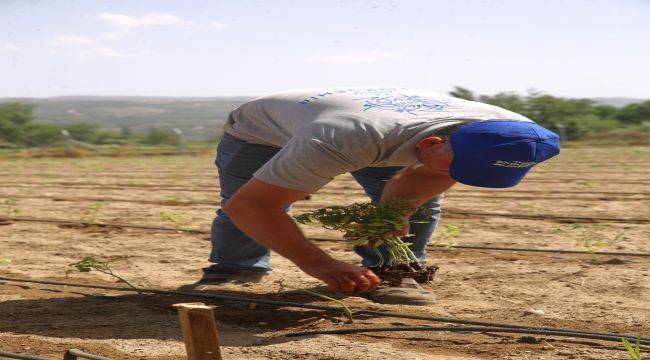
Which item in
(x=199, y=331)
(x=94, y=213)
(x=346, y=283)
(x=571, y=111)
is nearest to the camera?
(x=199, y=331)

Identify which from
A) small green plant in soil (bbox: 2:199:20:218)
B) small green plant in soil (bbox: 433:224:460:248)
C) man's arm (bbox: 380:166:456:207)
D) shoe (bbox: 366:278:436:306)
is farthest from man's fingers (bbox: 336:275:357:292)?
small green plant in soil (bbox: 2:199:20:218)

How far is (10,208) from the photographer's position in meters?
7.66

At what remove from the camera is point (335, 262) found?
10.3ft

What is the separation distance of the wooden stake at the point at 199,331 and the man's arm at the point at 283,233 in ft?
2.05

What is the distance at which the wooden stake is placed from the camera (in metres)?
2.53

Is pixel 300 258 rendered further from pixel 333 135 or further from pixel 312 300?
pixel 312 300

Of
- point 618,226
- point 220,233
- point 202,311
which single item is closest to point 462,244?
point 618,226

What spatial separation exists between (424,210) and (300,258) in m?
0.86

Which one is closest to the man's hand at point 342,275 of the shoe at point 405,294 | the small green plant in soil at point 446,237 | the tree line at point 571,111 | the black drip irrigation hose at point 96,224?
the shoe at point 405,294

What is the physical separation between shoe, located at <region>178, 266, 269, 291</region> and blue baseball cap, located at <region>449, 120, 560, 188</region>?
1.51 m

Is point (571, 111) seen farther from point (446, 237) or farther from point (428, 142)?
point (428, 142)

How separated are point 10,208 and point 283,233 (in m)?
5.24

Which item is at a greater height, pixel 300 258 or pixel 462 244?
pixel 300 258

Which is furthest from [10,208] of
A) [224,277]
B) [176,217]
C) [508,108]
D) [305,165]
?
[508,108]
